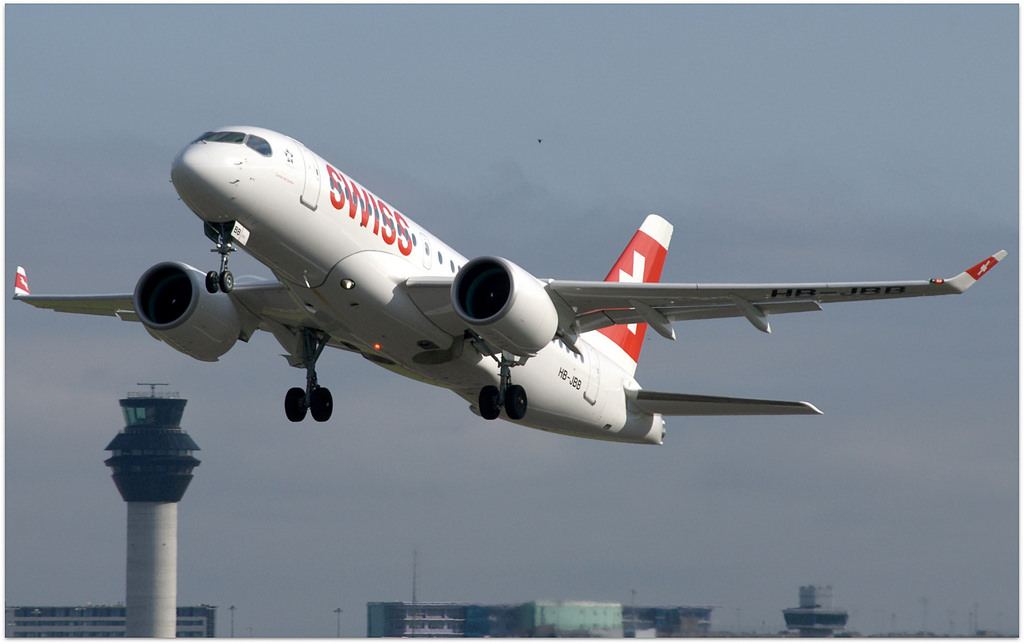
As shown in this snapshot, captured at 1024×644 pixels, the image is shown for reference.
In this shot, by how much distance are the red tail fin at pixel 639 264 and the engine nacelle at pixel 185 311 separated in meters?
11.1

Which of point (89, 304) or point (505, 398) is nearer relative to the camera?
point (505, 398)

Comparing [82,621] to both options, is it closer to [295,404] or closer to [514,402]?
[295,404]

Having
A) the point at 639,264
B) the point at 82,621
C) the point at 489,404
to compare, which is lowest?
the point at 82,621

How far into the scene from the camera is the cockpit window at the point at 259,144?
27.6 m

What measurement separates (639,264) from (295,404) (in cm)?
1270

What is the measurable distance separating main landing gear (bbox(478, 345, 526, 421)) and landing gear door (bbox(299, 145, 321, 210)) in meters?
6.52

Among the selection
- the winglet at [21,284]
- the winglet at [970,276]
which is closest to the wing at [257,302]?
the winglet at [21,284]

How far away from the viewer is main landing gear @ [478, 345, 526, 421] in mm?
32781

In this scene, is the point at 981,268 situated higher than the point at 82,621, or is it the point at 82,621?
the point at 981,268

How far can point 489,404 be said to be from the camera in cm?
3294

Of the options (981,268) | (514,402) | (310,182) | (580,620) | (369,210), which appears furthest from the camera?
(580,620)

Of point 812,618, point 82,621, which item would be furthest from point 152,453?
point 812,618

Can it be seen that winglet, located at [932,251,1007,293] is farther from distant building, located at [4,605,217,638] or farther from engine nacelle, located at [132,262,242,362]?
distant building, located at [4,605,217,638]

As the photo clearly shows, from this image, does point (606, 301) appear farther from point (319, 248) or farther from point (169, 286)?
point (169, 286)
